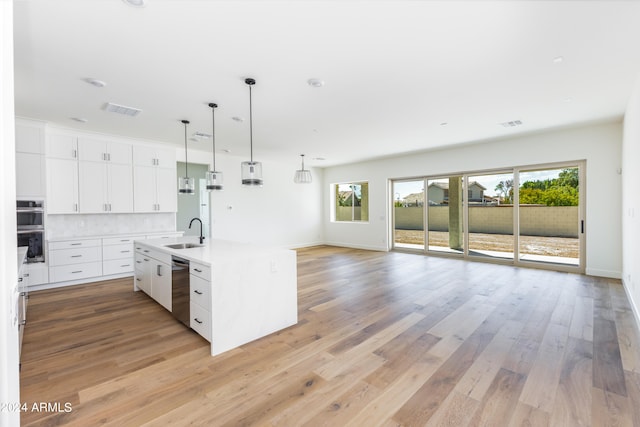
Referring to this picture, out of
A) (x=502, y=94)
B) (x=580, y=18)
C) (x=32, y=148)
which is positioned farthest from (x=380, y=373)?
(x=32, y=148)

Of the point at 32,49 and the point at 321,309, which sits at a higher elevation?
the point at 32,49

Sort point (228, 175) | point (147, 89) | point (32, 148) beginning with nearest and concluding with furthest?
point (147, 89)
point (32, 148)
point (228, 175)

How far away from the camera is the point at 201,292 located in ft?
9.04

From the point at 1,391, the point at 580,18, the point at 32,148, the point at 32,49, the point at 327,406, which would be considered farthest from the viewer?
the point at 32,148

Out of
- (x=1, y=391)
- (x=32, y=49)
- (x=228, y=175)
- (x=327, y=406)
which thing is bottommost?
(x=327, y=406)

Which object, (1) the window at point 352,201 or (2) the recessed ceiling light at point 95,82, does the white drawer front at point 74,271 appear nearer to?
(2) the recessed ceiling light at point 95,82

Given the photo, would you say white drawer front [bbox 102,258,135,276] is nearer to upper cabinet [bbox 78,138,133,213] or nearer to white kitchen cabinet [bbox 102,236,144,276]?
white kitchen cabinet [bbox 102,236,144,276]

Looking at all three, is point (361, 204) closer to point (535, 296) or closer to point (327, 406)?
point (535, 296)

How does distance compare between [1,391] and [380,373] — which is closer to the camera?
[1,391]

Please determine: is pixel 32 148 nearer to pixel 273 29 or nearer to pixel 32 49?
pixel 32 49

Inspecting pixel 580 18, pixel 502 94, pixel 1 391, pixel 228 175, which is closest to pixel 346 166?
pixel 228 175

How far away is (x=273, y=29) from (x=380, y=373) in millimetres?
2923

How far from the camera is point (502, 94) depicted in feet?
12.1

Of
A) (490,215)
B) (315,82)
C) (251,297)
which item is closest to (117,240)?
(251,297)
